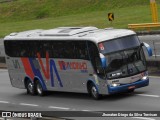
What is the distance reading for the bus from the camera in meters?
23.1

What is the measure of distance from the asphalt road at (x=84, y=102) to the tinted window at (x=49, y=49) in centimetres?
176

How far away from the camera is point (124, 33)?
2367 cm

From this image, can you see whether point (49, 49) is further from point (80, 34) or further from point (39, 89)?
point (39, 89)

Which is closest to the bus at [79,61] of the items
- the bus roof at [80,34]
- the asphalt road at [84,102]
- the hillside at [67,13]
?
the bus roof at [80,34]

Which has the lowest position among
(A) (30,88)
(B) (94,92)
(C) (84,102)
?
(A) (30,88)

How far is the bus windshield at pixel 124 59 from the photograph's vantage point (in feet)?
75.7

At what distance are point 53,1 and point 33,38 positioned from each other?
187 feet

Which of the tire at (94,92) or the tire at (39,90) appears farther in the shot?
the tire at (39,90)

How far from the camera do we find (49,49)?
26125 millimetres

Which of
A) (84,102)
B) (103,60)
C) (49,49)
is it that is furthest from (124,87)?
(49,49)

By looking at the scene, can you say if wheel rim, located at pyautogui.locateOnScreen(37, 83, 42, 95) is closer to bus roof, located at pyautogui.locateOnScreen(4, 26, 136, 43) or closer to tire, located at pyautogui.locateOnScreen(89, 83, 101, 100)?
bus roof, located at pyautogui.locateOnScreen(4, 26, 136, 43)

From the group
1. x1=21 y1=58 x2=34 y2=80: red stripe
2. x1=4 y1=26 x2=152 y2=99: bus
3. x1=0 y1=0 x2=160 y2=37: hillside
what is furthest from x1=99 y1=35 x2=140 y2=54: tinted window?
x1=0 y1=0 x2=160 y2=37: hillside

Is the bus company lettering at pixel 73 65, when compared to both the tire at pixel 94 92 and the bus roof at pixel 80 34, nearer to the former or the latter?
the tire at pixel 94 92

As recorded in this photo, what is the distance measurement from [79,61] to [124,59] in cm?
204
